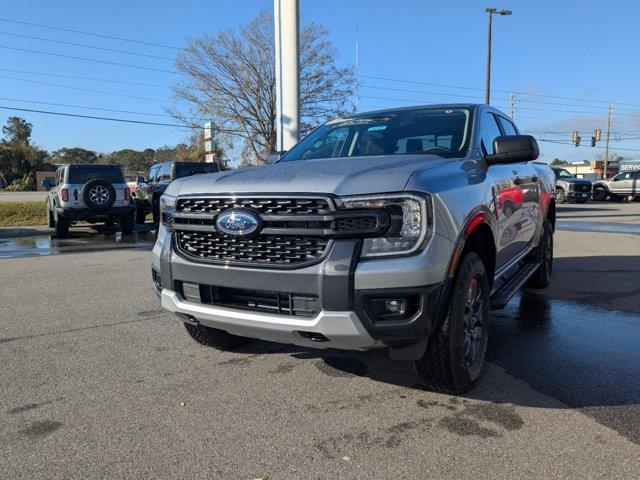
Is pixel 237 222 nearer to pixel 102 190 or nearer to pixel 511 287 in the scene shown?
pixel 511 287

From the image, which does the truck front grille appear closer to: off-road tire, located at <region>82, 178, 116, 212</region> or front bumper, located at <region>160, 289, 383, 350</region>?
front bumper, located at <region>160, 289, 383, 350</region>

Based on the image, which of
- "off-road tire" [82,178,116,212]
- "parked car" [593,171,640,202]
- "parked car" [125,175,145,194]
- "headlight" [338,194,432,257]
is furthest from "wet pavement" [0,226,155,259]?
"parked car" [593,171,640,202]

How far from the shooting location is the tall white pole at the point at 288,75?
1316cm

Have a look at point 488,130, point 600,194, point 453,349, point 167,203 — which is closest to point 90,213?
point 167,203

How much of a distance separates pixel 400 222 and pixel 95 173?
13.2 metres

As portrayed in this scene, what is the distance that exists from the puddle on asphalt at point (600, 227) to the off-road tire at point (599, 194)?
1730cm

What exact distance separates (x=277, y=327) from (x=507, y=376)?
1.78 metres

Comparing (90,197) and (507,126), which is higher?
(507,126)

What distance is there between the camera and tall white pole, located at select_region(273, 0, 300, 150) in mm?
13156

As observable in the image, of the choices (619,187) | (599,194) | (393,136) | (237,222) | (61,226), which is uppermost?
(393,136)

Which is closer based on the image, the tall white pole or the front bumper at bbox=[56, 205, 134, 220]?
the tall white pole

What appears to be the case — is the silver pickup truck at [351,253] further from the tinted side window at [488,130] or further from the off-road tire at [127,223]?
the off-road tire at [127,223]

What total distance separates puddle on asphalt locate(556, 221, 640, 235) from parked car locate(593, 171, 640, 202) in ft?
53.4

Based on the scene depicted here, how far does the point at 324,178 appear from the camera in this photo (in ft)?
9.91
